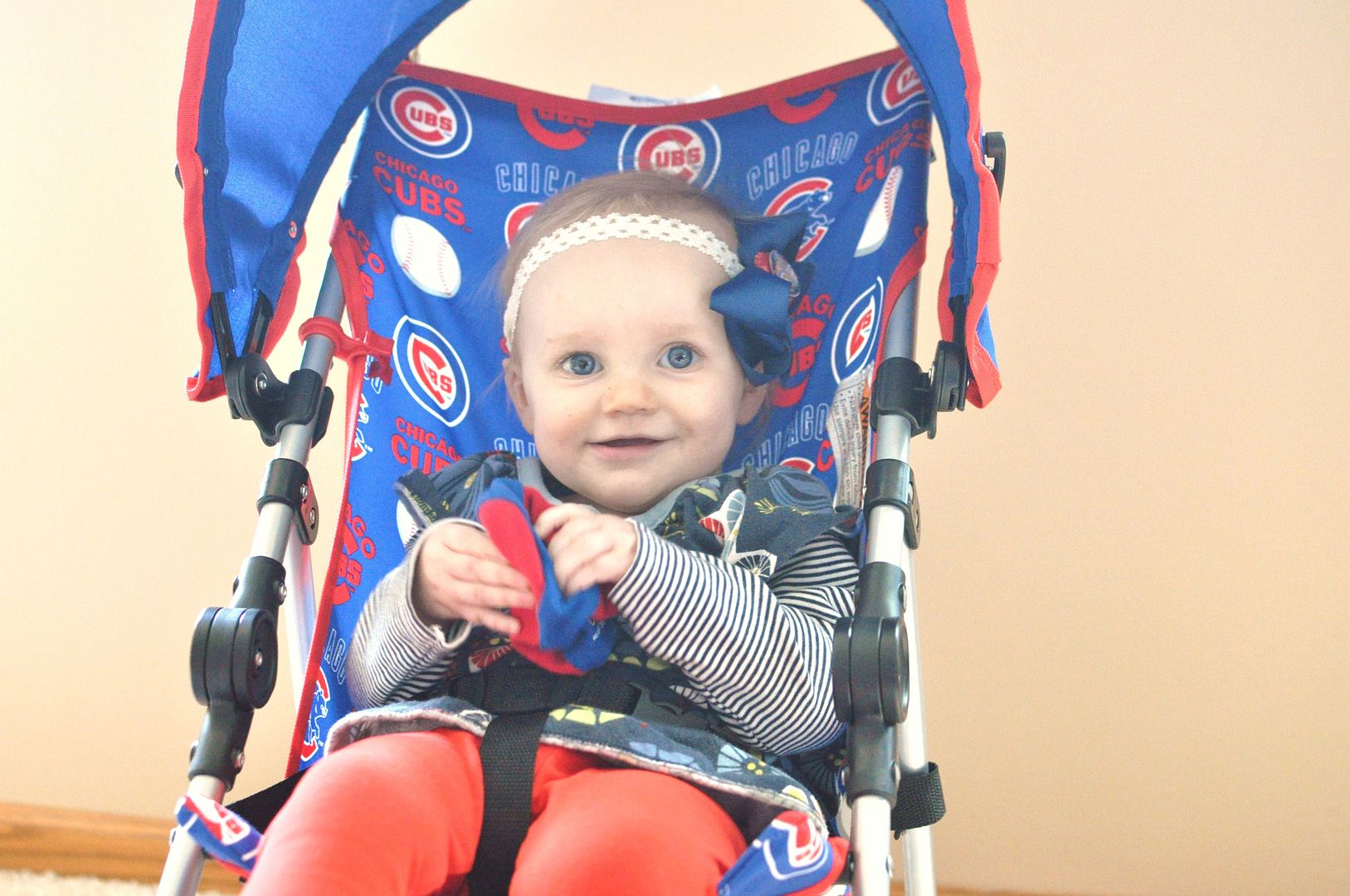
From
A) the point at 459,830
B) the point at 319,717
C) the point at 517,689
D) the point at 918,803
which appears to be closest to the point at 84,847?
the point at 319,717

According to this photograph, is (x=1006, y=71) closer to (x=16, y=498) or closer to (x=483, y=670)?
(x=483, y=670)

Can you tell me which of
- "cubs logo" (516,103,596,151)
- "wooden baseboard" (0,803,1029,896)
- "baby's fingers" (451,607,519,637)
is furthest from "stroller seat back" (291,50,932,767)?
"wooden baseboard" (0,803,1029,896)

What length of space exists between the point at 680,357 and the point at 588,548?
0.99 ft

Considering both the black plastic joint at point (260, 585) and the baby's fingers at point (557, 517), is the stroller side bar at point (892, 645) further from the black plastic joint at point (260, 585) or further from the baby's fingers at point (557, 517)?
the black plastic joint at point (260, 585)

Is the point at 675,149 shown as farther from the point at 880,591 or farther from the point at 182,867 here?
the point at 182,867

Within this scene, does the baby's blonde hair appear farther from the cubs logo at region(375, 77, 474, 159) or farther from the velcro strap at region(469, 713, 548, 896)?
the velcro strap at region(469, 713, 548, 896)

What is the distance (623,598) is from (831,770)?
0.27 meters

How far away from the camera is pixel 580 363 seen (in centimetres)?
111

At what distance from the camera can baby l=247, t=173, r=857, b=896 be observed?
0.75 meters

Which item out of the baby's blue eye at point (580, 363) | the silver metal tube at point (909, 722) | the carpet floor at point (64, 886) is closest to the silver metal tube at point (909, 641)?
the silver metal tube at point (909, 722)

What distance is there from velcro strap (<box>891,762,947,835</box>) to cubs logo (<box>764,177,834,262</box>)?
546 mm

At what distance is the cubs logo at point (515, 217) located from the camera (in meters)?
1.31

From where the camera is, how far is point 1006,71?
157 cm

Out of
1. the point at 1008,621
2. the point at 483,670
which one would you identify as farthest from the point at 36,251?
the point at 1008,621
